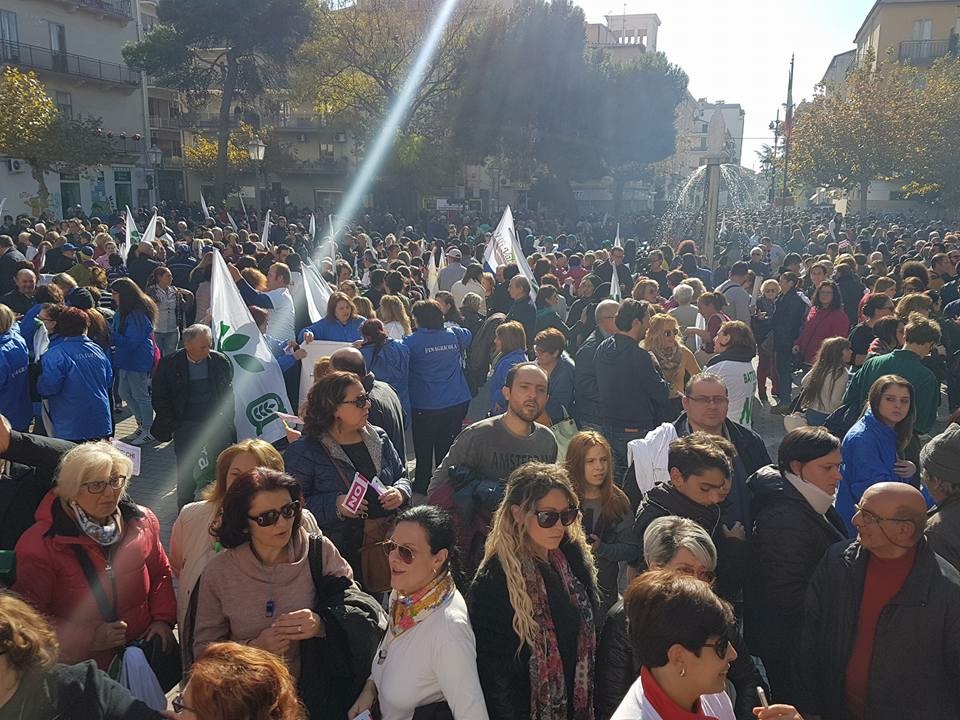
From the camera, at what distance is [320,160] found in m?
50.1

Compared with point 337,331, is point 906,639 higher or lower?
lower

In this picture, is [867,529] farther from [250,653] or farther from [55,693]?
[55,693]

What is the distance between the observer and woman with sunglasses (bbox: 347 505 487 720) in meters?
2.83

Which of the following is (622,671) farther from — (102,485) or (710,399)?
(102,485)

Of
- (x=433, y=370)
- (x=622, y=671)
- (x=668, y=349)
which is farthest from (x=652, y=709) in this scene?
(x=433, y=370)

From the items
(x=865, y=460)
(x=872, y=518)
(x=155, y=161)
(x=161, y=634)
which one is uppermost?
(x=155, y=161)

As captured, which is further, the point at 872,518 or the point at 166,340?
the point at 166,340

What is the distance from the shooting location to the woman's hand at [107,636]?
3350mm

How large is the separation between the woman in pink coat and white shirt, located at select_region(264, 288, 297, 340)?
18.4 ft

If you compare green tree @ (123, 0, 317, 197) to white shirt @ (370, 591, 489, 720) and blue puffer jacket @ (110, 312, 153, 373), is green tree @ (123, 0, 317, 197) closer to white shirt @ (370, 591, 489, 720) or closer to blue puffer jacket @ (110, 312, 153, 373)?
blue puffer jacket @ (110, 312, 153, 373)

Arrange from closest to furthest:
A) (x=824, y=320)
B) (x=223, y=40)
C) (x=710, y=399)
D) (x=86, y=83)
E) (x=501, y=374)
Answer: (x=710, y=399) → (x=501, y=374) → (x=824, y=320) → (x=223, y=40) → (x=86, y=83)

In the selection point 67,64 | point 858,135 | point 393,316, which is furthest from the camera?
point 67,64

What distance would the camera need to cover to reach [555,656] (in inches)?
120

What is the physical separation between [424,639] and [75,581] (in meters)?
1.46
